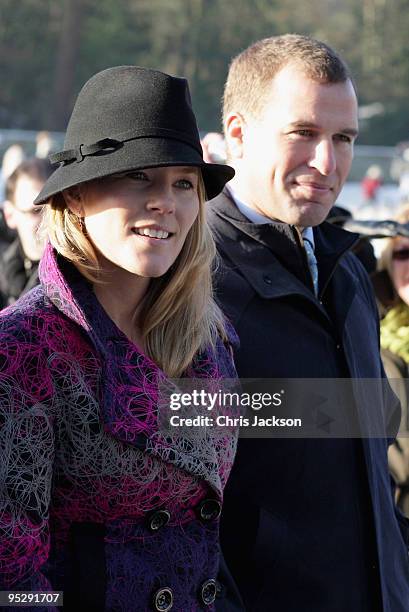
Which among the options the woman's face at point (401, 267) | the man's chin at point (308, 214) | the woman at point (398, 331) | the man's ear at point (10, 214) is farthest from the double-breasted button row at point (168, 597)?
the man's ear at point (10, 214)

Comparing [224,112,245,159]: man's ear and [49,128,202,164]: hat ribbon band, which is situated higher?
[224,112,245,159]: man's ear

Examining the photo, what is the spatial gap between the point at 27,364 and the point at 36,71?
4204cm

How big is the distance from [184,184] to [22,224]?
2639mm

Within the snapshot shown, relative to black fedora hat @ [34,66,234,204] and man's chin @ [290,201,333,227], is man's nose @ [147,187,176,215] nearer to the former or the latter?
black fedora hat @ [34,66,234,204]

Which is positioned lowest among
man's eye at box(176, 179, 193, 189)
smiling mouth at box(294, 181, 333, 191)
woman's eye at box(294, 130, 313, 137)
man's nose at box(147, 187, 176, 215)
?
man's nose at box(147, 187, 176, 215)

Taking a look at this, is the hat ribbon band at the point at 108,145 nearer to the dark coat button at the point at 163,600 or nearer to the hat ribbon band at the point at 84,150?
the hat ribbon band at the point at 84,150

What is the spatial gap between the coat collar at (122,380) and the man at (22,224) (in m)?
2.49

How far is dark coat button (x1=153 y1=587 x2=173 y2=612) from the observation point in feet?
6.79

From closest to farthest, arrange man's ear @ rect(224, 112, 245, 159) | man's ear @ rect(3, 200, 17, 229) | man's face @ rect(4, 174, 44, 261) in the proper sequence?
man's ear @ rect(224, 112, 245, 159) → man's face @ rect(4, 174, 44, 261) → man's ear @ rect(3, 200, 17, 229)

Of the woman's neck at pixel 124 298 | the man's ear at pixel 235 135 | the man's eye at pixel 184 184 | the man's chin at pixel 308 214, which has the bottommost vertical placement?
the woman's neck at pixel 124 298

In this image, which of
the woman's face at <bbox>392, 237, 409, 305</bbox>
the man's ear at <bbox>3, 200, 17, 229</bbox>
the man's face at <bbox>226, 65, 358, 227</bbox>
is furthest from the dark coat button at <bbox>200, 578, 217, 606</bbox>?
the man's ear at <bbox>3, 200, 17, 229</bbox>

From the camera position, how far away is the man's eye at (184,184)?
7.25 feet

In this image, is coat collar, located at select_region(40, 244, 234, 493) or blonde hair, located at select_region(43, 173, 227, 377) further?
blonde hair, located at select_region(43, 173, 227, 377)

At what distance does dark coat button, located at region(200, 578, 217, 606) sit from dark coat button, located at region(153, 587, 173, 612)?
0.09 metres
